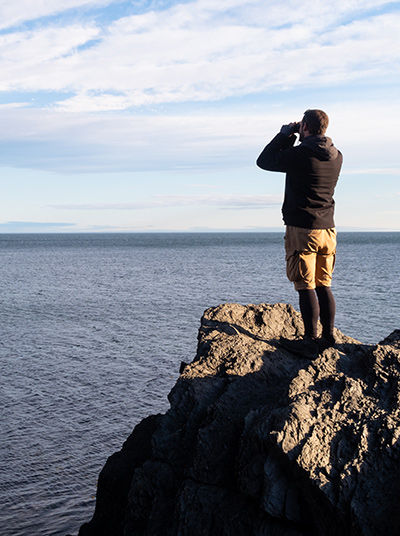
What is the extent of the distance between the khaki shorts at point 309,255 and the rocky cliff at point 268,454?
78 cm

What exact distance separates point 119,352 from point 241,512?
12.0 m

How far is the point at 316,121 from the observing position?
223 inches

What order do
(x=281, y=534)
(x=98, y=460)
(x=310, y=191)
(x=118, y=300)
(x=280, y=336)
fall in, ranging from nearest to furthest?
1. (x=281, y=534)
2. (x=310, y=191)
3. (x=280, y=336)
4. (x=98, y=460)
5. (x=118, y=300)

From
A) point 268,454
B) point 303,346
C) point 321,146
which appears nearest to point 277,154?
point 321,146

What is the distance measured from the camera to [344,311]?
74.7 ft

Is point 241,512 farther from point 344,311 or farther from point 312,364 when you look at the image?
point 344,311

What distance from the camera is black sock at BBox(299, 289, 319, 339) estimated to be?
585cm

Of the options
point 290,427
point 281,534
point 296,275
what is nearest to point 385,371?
point 290,427

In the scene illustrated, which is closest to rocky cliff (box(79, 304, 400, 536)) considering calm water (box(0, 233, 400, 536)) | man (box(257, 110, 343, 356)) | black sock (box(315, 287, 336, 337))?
black sock (box(315, 287, 336, 337))

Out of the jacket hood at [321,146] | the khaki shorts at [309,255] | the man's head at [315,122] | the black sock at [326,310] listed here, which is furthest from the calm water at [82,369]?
the man's head at [315,122]

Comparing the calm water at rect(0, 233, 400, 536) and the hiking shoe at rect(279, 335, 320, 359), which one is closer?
the hiking shoe at rect(279, 335, 320, 359)

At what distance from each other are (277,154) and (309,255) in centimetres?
99

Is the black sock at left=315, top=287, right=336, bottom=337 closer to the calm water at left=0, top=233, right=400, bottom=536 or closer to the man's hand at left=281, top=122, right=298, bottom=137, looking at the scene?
the man's hand at left=281, top=122, right=298, bottom=137

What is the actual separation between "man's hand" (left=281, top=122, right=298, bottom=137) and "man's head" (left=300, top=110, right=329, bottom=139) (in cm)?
12
